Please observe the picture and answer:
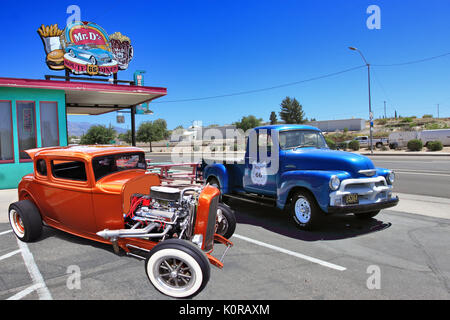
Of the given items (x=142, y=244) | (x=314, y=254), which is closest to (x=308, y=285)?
(x=314, y=254)

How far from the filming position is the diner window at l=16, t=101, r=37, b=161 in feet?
39.1

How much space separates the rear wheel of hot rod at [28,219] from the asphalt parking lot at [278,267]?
0.16 m

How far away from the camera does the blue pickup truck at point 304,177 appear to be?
5.33 meters

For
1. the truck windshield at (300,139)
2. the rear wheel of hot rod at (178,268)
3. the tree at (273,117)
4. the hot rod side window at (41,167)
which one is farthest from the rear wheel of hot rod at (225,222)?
the tree at (273,117)

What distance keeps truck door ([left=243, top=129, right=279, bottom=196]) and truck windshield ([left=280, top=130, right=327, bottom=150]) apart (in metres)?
0.20

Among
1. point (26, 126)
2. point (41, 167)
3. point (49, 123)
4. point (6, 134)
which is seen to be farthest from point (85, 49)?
point (41, 167)

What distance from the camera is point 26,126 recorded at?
39.6 ft

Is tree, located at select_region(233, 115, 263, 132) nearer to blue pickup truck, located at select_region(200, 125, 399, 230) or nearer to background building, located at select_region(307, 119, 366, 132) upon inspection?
background building, located at select_region(307, 119, 366, 132)

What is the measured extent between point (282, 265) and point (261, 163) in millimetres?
2842

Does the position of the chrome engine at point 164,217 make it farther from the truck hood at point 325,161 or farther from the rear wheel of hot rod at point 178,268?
the truck hood at point 325,161

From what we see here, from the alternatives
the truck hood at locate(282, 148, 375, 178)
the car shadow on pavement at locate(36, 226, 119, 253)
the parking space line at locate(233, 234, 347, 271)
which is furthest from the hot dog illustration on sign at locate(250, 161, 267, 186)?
the car shadow on pavement at locate(36, 226, 119, 253)

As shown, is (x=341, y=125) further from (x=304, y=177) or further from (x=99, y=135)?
(x=304, y=177)

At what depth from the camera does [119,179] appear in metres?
4.62
